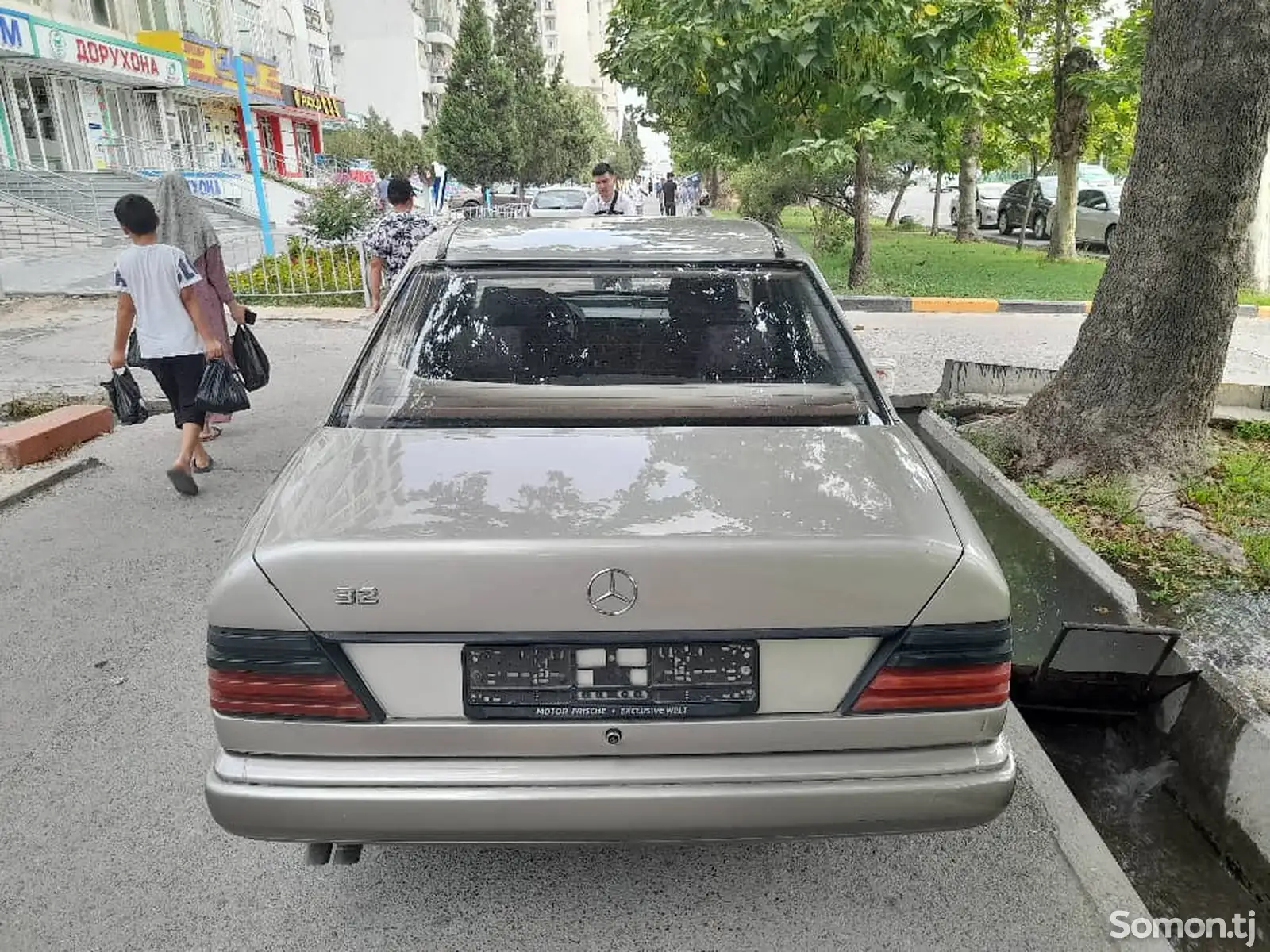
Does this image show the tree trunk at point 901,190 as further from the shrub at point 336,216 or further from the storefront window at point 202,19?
the storefront window at point 202,19

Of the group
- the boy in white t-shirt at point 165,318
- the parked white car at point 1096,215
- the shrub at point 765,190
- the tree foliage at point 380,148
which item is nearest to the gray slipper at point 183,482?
the boy in white t-shirt at point 165,318

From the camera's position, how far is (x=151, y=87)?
2980cm

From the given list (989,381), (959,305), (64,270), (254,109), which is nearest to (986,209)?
(959,305)

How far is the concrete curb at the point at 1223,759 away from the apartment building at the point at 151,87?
1047 inches

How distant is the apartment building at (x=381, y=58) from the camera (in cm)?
5991

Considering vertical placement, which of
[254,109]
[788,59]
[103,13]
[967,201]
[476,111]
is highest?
[103,13]

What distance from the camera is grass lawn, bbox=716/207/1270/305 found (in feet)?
45.4

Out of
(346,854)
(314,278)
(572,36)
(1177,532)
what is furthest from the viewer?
(572,36)

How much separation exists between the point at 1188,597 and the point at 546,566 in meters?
3.39

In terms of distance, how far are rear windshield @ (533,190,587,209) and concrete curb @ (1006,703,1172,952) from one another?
74.7 ft

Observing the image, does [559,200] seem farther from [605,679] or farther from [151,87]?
[605,679]

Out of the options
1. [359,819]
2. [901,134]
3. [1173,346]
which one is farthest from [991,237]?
[359,819]

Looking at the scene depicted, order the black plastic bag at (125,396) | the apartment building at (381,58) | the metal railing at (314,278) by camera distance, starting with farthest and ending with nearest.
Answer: the apartment building at (381,58) → the metal railing at (314,278) → the black plastic bag at (125,396)

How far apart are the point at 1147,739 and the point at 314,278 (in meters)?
12.6
